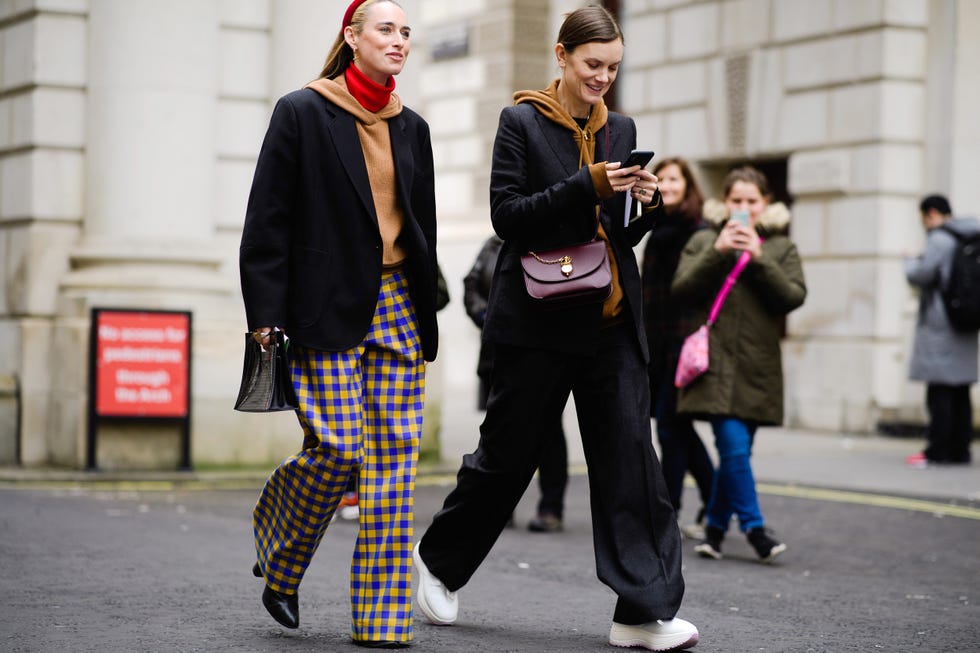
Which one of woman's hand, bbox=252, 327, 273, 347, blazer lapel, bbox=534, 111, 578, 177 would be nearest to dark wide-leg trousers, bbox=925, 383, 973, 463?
blazer lapel, bbox=534, 111, 578, 177

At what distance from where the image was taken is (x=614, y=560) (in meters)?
4.91

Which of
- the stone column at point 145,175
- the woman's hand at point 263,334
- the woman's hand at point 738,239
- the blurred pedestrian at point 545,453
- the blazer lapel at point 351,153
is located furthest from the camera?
the stone column at point 145,175

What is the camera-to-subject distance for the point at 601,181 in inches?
187

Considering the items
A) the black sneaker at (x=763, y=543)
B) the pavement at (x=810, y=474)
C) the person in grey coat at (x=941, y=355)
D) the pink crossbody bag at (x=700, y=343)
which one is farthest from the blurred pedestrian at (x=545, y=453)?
the person in grey coat at (x=941, y=355)

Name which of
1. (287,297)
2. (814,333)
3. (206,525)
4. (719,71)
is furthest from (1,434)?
(719,71)

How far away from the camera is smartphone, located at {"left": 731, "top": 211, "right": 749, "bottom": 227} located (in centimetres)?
704

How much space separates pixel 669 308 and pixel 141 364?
383cm

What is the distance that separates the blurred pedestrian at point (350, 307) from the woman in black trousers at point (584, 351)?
30cm

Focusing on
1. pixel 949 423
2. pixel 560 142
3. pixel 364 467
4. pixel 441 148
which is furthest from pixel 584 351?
pixel 441 148

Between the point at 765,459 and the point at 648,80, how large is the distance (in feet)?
21.2

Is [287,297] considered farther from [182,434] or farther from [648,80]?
[648,80]

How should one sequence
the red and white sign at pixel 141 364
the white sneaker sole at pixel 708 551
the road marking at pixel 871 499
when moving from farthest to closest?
the red and white sign at pixel 141 364 → the road marking at pixel 871 499 → the white sneaker sole at pixel 708 551

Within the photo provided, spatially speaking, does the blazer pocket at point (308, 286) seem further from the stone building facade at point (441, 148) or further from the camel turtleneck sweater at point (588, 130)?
the stone building facade at point (441, 148)

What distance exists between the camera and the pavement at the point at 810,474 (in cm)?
971
